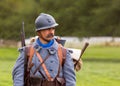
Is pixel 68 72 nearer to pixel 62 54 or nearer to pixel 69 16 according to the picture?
pixel 62 54

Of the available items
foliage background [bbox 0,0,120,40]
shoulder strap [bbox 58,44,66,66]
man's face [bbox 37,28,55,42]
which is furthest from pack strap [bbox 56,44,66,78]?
foliage background [bbox 0,0,120,40]

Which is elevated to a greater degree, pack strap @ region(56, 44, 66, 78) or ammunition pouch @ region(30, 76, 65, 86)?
pack strap @ region(56, 44, 66, 78)

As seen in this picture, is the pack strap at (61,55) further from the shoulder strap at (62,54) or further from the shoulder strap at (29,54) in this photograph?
the shoulder strap at (29,54)

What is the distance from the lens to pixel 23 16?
61.2 metres

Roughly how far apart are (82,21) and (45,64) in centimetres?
4818

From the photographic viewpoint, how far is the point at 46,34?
218 inches

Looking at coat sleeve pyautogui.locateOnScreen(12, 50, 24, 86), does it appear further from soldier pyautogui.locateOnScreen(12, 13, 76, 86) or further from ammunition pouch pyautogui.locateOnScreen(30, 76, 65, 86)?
ammunition pouch pyautogui.locateOnScreen(30, 76, 65, 86)

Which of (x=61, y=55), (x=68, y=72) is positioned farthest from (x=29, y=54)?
(x=68, y=72)

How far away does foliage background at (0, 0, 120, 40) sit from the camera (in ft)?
166

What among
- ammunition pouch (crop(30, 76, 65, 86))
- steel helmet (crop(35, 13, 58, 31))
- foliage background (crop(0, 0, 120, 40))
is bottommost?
foliage background (crop(0, 0, 120, 40))

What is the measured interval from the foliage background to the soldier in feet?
142

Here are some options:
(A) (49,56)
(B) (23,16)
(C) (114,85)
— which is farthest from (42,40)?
(B) (23,16)

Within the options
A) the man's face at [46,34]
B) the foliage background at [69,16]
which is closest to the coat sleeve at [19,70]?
the man's face at [46,34]

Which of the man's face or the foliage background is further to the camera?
the foliage background
